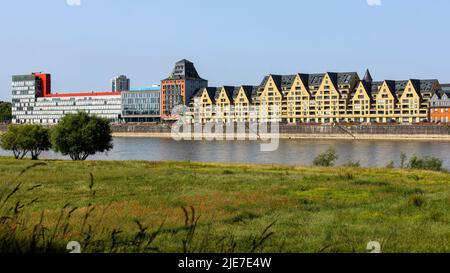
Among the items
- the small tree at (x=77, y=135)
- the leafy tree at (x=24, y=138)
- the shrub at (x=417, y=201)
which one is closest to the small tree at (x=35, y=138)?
the leafy tree at (x=24, y=138)

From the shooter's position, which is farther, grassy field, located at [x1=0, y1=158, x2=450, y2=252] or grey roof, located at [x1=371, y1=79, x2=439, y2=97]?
grey roof, located at [x1=371, y1=79, x2=439, y2=97]

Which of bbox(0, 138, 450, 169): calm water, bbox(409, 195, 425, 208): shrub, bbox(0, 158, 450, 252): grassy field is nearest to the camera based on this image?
bbox(0, 158, 450, 252): grassy field

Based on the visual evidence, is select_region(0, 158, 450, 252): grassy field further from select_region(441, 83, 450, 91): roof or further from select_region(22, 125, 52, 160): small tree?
select_region(441, 83, 450, 91): roof

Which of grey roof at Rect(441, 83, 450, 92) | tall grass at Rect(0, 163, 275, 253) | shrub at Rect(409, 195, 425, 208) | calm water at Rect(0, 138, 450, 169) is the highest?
grey roof at Rect(441, 83, 450, 92)

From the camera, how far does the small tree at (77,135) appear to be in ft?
237

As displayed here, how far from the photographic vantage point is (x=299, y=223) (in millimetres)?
16188

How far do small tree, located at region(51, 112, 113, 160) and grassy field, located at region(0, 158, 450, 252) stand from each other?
4128 cm

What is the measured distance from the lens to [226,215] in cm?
1783

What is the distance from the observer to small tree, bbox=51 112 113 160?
72375 millimetres

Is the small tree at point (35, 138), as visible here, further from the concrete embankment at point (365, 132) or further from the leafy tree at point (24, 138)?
the concrete embankment at point (365, 132)

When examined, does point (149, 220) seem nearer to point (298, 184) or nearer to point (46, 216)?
point (46, 216)

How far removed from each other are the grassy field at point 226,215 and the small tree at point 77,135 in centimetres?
4128

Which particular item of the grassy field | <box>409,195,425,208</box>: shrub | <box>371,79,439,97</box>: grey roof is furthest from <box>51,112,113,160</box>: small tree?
<box>371,79,439,97</box>: grey roof
